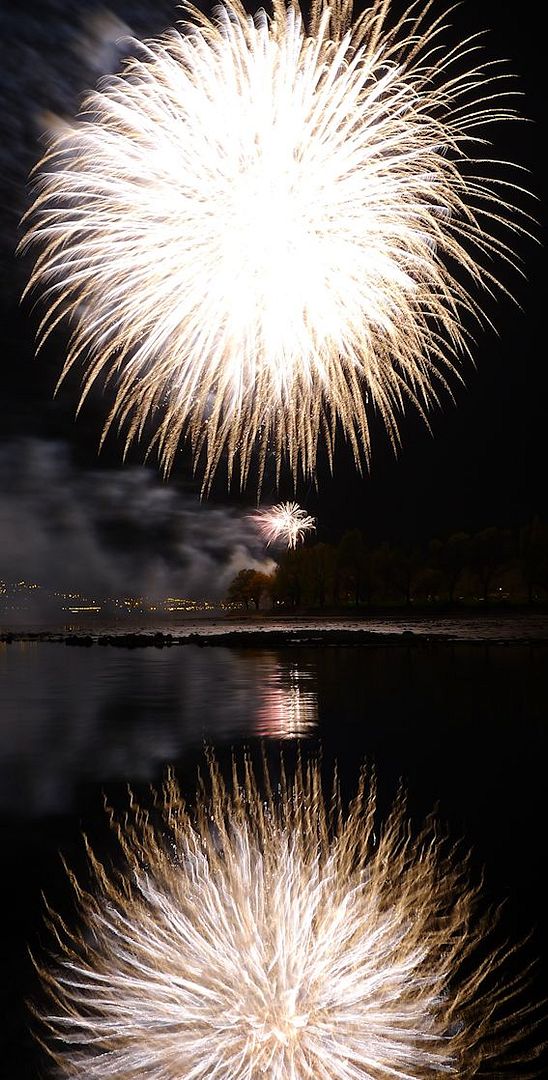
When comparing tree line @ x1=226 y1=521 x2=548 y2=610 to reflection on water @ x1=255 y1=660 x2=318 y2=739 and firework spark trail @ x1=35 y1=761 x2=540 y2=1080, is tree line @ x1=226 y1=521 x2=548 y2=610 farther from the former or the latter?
firework spark trail @ x1=35 y1=761 x2=540 y2=1080

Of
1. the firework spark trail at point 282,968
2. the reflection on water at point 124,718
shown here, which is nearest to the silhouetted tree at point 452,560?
the reflection on water at point 124,718

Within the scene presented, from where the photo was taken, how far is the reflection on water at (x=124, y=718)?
45.8 ft

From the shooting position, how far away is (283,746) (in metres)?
15.8

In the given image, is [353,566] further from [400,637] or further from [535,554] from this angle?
[400,637]

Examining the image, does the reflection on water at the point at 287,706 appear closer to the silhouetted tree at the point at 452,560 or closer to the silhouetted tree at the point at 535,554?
the silhouetted tree at the point at 535,554

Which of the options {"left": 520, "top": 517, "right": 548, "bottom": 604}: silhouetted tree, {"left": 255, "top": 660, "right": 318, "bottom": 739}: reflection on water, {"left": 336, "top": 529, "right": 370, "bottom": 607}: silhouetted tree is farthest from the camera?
{"left": 336, "top": 529, "right": 370, "bottom": 607}: silhouetted tree

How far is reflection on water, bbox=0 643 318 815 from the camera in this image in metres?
13.9

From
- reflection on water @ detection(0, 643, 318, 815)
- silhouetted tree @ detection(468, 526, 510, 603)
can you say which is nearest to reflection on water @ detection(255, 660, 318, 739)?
reflection on water @ detection(0, 643, 318, 815)

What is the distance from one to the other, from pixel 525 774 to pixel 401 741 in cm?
358

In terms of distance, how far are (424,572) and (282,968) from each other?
9907 cm

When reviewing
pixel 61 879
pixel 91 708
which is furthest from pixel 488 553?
pixel 61 879

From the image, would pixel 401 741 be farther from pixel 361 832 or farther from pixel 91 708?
pixel 91 708

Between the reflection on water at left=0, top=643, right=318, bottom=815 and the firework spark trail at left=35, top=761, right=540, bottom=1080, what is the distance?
442cm

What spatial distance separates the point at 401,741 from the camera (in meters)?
15.9
